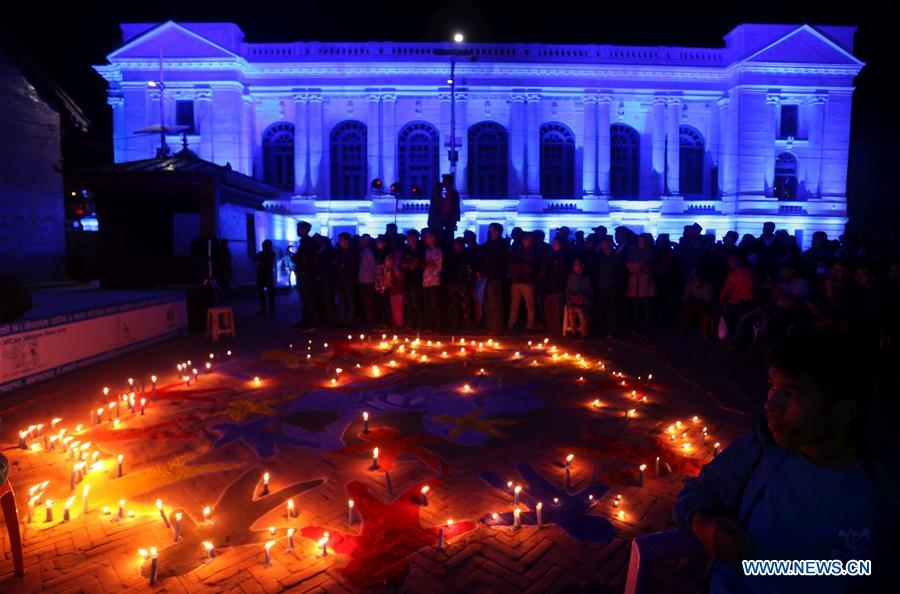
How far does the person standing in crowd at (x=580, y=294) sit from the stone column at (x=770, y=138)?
103 ft

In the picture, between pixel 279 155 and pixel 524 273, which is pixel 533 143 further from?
pixel 524 273

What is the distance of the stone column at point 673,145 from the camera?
37250mm

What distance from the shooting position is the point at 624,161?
3888 cm

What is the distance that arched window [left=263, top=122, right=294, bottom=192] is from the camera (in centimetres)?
3759

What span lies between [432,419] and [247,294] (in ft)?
56.2

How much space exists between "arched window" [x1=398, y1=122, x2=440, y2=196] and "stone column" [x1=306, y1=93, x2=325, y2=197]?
4.62m

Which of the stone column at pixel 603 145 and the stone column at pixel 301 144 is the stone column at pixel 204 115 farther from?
the stone column at pixel 603 145

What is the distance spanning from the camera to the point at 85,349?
362 inches

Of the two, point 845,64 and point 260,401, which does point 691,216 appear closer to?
point 845,64

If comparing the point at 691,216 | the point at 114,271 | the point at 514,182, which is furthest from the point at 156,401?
the point at 691,216

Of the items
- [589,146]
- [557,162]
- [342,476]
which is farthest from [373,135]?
[342,476]

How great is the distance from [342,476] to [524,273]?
25.3 feet

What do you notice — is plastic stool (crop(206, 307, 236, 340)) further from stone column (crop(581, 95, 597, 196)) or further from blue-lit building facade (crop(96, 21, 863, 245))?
stone column (crop(581, 95, 597, 196))

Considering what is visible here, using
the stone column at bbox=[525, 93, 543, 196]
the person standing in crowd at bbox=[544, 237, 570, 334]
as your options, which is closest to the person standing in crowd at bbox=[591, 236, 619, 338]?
the person standing in crowd at bbox=[544, 237, 570, 334]
